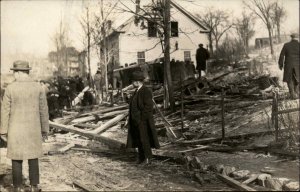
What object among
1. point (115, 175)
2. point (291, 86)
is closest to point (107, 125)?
point (115, 175)

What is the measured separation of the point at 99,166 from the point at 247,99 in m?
6.13

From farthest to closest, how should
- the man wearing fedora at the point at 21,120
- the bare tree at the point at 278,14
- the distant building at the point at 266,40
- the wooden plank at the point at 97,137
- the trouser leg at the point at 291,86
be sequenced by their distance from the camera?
1. the wooden plank at the point at 97,137
2. the trouser leg at the point at 291,86
3. the distant building at the point at 266,40
4. the bare tree at the point at 278,14
5. the man wearing fedora at the point at 21,120

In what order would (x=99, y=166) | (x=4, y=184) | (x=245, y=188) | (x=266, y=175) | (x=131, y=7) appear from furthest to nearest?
(x=131, y=7) < (x=99, y=166) < (x=4, y=184) < (x=266, y=175) < (x=245, y=188)

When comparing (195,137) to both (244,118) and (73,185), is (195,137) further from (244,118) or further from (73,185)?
(73,185)

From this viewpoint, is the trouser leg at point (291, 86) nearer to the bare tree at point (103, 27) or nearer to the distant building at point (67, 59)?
the bare tree at point (103, 27)

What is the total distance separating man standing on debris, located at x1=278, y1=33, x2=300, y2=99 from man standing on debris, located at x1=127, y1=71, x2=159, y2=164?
2.62 m

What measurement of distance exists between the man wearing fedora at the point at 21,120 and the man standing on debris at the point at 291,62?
453 centimetres

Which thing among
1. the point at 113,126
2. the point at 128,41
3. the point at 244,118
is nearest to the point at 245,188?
the point at 244,118

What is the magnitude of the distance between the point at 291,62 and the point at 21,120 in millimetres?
5122

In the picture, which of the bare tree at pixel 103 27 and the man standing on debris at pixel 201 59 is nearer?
the bare tree at pixel 103 27

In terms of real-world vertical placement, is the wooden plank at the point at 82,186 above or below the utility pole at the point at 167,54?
below

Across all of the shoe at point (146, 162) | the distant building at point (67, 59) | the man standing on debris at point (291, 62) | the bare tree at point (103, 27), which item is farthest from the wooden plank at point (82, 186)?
the distant building at point (67, 59)

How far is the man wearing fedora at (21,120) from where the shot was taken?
583 cm

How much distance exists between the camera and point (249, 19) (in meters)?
9.56
